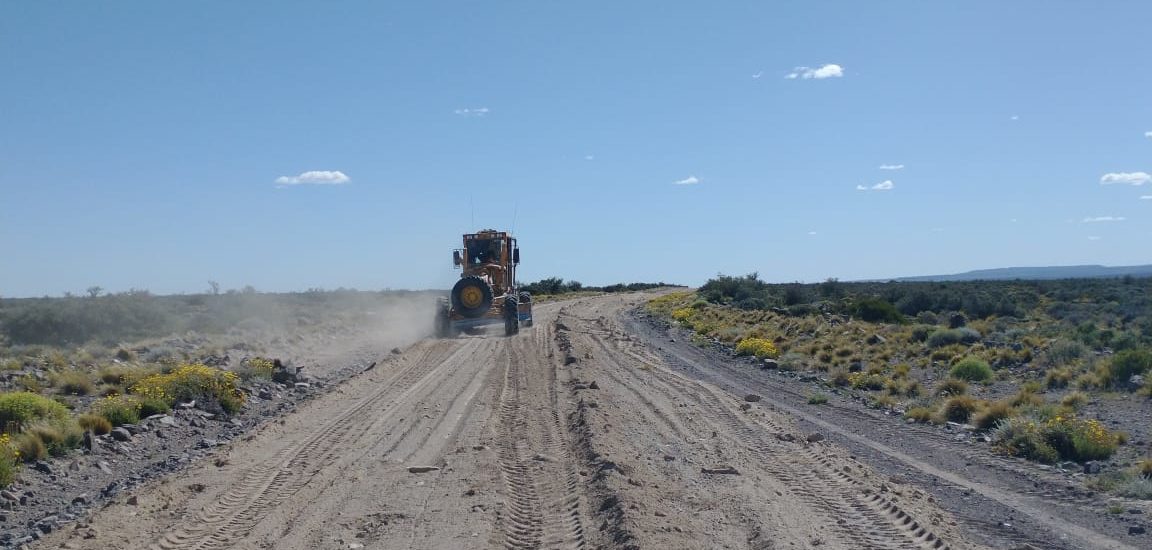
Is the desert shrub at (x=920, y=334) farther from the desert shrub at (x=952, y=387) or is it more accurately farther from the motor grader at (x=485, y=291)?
the motor grader at (x=485, y=291)

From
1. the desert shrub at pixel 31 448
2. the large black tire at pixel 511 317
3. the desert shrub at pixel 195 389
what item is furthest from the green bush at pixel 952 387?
the large black tire at pixel 511 317

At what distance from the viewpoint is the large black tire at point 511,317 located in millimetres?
32375

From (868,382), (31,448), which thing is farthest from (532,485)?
(868,382)

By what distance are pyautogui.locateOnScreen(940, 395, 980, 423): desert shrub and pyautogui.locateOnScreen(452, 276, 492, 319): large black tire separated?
1921 centimetres

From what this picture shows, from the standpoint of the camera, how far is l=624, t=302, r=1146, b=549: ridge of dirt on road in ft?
29.1

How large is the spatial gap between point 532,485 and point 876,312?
1327 inches

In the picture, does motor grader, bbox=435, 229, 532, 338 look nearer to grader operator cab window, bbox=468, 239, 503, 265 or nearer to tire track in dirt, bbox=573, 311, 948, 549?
grader operator cab window, bbox=468, 239, 503, 265

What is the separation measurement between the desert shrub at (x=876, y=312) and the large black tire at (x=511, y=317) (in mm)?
15503

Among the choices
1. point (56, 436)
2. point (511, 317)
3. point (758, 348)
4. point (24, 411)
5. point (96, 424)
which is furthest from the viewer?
point (511, 317)

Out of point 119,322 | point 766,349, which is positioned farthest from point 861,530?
point 119,322

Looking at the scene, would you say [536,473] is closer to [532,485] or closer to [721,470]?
[532,485]

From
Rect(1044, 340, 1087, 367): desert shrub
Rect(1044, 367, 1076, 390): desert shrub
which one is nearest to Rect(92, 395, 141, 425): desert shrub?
Rect(1044, 367, 1076, 390): desert shrub

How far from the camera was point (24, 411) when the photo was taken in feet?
46.3

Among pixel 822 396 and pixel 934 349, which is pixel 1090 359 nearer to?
pixel 934 349
